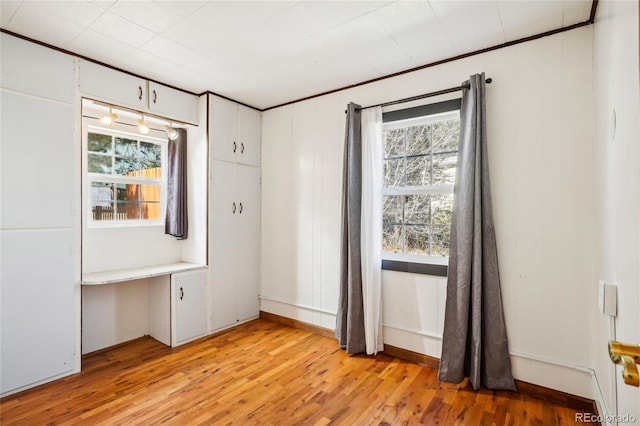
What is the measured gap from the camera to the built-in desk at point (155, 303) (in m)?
2.99

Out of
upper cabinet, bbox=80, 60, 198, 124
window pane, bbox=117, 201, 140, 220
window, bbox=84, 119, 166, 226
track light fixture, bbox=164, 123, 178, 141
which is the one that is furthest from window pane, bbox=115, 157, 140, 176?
upper cabinet, bbox=80, 60, 198, 124

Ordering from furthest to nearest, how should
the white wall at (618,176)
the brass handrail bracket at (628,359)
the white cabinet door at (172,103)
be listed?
the white cabinet door at (172,103)
the white wall at (618,176)
the brass handrail bracket at (628,359)

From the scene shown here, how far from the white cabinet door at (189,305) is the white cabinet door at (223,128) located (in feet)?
4.34

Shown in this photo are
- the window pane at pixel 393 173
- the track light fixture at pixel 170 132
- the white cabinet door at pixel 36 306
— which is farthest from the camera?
the track light fixture at pixel 170 132

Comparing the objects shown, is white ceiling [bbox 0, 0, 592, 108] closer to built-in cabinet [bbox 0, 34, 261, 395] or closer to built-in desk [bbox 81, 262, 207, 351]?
built-in cabinet [bbox 0, 34, 261, 395]

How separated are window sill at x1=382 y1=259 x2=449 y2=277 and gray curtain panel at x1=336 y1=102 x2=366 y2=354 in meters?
0.28

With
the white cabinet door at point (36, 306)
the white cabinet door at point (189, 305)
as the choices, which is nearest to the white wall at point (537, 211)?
the white cabinet door at point (189, 305)

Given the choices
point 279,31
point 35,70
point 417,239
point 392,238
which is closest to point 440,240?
point 417,239

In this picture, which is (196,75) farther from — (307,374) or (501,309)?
(501,309)

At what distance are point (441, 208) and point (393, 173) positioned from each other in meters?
0.56

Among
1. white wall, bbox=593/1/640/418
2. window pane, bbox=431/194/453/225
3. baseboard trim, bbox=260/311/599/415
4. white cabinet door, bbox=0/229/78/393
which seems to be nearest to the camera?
white wall, bbox=593/1/640/418

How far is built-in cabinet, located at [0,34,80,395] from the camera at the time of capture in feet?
7.34

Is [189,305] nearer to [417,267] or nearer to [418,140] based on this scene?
[417,267]

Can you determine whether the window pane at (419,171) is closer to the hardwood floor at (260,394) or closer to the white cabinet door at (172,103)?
the hardwood floor at (260,394)
